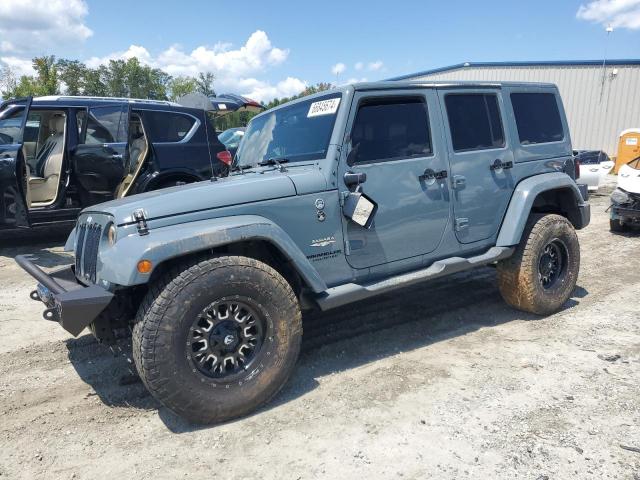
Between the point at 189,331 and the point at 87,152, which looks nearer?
the point at 189,331

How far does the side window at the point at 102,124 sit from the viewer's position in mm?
7020

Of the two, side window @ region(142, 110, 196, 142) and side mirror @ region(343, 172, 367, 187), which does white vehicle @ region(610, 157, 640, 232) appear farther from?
side window @ region(142, 110, 196, 142)

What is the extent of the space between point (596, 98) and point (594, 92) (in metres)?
0.30

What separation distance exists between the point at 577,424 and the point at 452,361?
0.98 m

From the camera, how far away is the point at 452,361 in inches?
145

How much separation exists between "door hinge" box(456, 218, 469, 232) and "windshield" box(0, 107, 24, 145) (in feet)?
19.0

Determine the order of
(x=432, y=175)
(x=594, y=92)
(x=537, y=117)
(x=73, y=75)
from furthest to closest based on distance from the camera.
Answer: (x=73, y=75) → (x=594, y=92) → (x=537, y=117) → (x=432, y=175)

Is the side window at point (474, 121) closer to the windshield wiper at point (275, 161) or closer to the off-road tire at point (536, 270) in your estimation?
the off-road tire at point (536, 270)

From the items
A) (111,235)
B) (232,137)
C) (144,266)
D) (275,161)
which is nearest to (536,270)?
(275,161)

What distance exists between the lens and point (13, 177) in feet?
20.7

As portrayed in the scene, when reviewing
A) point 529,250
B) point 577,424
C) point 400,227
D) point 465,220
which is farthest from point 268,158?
point 577,424

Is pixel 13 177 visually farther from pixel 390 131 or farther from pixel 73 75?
pixel 73 75

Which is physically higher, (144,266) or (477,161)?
(477,161)

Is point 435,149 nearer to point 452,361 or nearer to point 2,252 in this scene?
point 452,361
